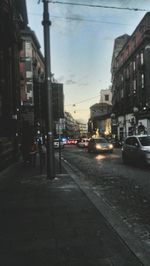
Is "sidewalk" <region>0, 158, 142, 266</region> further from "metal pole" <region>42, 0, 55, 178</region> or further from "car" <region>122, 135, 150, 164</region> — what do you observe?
"car" <region>122, 135, 150, 164</region>

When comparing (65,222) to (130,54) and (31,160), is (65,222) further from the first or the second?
(130,54)

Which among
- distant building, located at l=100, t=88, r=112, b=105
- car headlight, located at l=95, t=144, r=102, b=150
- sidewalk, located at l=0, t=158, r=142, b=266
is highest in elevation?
distant building, located at l=100, t=88, r=112, b=105

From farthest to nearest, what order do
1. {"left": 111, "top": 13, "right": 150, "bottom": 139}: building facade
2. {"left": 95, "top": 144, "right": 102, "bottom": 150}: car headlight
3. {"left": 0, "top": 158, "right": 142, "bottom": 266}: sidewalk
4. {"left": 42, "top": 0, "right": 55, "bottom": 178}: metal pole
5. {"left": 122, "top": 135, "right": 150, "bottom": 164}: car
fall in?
{"left": 111, "top": 13, "right": 150, "bottom": 139}: building facade < {"left": 95, "top": 144, "right": 102, "bottom": 150}: car headlight < {"left": 122, "top": 135, "right": 150, "bottom": 164}: car < {"left": 42, "top": 0, "right": 55, "bottom": 178}: metal pole < {"left": 0, "top": 158, "right": 142, "bottom": 266}: sidewalk

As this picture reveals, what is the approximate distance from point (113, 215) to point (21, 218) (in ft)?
5.83

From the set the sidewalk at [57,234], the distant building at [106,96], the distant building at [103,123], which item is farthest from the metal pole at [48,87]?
the distant building at [106,96]

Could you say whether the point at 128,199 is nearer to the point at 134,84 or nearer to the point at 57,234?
the point at 57,234

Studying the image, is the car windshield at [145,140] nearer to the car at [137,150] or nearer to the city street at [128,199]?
the car at [137,150]

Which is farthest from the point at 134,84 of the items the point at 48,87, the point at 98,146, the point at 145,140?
the point at 48,87

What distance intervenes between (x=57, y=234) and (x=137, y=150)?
15.7 m

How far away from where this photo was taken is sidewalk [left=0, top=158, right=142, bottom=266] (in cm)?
536

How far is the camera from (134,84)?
6519 centimetres

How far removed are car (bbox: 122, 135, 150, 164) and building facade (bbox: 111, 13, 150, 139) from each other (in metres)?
32.0

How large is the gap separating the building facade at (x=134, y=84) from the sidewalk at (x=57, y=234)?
46765mm

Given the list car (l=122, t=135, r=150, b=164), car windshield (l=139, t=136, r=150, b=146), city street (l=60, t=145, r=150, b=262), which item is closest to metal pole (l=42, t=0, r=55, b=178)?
city street (l=60, t=145, r=150, b=262)
